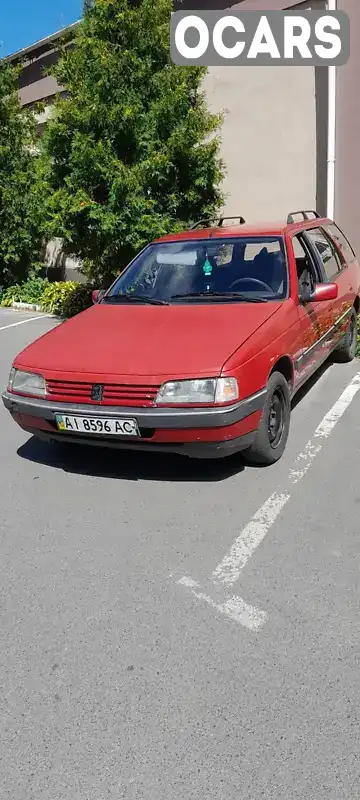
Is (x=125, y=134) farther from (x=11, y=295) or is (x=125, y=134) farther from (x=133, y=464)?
(x=133, y=464)

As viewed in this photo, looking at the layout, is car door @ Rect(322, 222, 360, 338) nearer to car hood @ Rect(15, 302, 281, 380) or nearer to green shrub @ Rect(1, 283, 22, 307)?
car hood @ Rect(15, 302, 281, 380)

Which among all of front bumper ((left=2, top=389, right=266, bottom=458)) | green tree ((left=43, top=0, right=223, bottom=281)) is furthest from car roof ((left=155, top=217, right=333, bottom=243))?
green tree ((left=43, top=0, right=223, bottom=281))

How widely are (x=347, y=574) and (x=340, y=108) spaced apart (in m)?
8.08

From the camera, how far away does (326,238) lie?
5.95m

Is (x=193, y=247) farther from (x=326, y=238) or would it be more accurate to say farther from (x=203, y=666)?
(x=203, y=666)

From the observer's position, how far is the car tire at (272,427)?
3.91m

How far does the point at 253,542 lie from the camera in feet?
10.6

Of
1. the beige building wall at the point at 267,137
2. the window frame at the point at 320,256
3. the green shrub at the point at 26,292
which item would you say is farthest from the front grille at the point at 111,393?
the green shrub at the point at 26,292

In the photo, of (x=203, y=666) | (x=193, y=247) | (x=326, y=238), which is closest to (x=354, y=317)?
(x=326, y=238)

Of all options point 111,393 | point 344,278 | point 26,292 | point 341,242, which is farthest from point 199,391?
point 26,292

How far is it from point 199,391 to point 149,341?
0.59 metres

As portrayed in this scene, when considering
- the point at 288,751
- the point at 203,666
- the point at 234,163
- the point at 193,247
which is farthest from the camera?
the point at 234,163

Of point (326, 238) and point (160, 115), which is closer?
point (326, 238)

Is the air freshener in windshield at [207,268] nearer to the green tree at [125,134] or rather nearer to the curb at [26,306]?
the green tree at [125,134]
